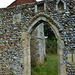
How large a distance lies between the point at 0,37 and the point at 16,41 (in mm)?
942

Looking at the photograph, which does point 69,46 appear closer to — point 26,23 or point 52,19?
point 52,19

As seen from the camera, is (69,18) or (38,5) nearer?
(69,18)

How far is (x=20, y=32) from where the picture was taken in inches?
186

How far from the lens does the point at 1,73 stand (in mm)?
5125

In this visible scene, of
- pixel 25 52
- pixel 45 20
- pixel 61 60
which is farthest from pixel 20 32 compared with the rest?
pixel 61 60

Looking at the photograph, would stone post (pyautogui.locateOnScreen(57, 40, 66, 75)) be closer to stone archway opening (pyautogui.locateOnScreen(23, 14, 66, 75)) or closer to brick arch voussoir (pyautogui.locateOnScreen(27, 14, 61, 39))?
stone archway opening (pyautogui.locateOnScreen(23, 14, 66, 75))

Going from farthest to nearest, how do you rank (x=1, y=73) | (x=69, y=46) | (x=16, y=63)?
(x=1, y=73) → (x=16, y=63) → (x=69, y=46)

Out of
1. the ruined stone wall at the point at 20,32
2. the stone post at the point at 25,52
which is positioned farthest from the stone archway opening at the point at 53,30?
the ruined stone wall at the point at 20,32

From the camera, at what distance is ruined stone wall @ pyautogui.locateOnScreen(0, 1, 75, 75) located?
4012mm

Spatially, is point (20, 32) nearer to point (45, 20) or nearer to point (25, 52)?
point (25, 52)

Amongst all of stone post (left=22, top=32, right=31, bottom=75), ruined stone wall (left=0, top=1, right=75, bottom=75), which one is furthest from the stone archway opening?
ruined stone wall (left=0, top=1, right=75, bottom=75)

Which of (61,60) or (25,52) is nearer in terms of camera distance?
(61,60)

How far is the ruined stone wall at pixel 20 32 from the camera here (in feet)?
13.2

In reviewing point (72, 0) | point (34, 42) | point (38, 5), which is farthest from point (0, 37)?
point (72, 0)
